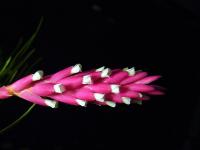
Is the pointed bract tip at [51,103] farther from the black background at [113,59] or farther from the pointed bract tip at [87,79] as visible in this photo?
the black background at [113,59]

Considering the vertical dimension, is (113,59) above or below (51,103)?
above

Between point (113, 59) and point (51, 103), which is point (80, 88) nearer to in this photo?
point (51, 103)

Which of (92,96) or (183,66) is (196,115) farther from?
(92,96)

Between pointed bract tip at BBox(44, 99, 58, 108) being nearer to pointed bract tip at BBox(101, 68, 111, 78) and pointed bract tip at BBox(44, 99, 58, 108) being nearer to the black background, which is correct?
pointed bract tip at BBox(101, 68, 111, 78)

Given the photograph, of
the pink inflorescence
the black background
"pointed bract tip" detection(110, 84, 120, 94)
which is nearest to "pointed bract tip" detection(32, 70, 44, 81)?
the pink inflorescence

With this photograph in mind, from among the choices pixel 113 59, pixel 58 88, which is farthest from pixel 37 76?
pixel 113 59

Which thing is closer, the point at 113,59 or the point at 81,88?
the point at 81,88

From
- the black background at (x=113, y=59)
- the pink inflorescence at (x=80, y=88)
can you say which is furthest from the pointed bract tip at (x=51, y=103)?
the black background at (x=113, y=59)
